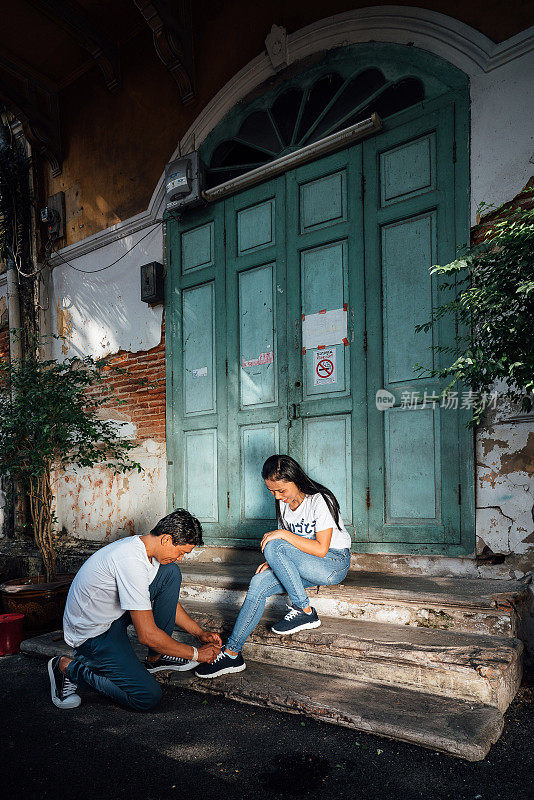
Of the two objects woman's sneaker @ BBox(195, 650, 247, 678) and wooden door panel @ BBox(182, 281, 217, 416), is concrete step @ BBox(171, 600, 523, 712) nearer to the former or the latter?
woman's sneaker @ BBox(195, 650, 247, 678)

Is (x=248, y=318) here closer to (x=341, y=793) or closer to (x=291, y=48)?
(x=291, y=48)

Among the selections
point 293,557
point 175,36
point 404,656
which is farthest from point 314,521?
point 175,36

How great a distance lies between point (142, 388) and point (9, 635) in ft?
8.70

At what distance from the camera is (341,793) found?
7.00 feet

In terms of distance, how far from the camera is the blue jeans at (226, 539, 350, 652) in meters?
3.21

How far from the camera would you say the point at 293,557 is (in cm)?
343

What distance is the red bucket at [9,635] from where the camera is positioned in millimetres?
4059

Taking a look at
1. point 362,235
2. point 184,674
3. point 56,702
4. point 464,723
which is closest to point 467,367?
point 464,723

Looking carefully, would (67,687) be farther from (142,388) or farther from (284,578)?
(142,388)

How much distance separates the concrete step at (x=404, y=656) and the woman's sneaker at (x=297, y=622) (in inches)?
1.5

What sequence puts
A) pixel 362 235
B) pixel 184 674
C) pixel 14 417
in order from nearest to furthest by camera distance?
pixel 184 674, pixel 362 235, pixel 14 417

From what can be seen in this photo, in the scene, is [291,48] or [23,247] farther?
[23,247]

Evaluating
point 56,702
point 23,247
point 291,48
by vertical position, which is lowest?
point 56,702

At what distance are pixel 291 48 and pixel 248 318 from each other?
2410 mm
